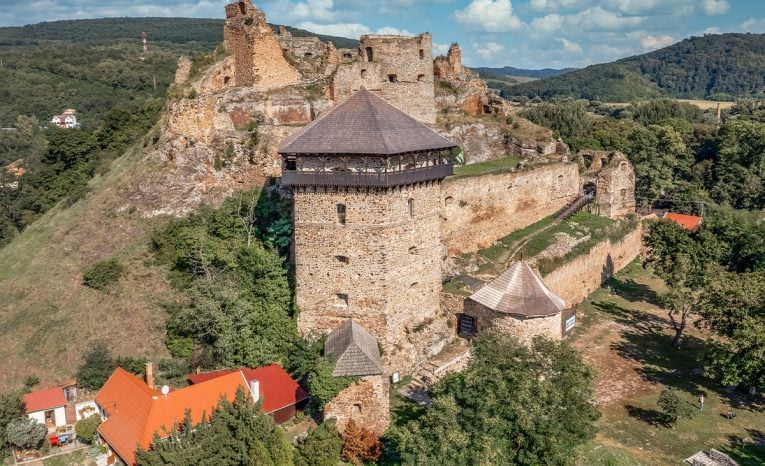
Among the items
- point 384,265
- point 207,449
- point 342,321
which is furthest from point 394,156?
point 207,449

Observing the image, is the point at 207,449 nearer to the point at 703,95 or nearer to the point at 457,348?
the point at 457,348

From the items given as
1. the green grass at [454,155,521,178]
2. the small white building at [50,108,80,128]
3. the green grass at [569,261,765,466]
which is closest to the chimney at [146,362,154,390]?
the green grass at [569,261,765,466]

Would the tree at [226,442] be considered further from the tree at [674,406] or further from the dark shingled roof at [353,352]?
the tree at [674,406]

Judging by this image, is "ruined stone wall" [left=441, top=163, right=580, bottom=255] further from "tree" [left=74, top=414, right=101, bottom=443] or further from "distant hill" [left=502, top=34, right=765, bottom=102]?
"distant hill" [left=502, top=34, right=765, bottom=102]

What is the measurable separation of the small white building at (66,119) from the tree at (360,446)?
7207cm

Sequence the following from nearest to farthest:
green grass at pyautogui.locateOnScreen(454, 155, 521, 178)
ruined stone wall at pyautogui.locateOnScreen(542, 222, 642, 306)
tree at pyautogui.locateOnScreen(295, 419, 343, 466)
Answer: tree at pyautogui.locateOnScreen(295, 419, 343, 466) → ruined stone wall at pyautogui.locateOnScreen(542, 222, 642, 306) → green grass at pyautogui.locateOnScreen(454, 155, 521, 178)

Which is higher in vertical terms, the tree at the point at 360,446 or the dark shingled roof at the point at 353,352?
the dark shingled roof at the point at 353,352

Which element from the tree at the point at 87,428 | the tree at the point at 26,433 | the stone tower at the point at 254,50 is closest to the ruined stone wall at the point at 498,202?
the stone tower at the point at 254,50

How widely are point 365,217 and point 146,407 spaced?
982 centimetres

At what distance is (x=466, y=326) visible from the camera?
2622cm

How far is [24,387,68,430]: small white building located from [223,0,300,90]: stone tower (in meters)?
21.4

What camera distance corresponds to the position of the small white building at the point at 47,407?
21688 mm

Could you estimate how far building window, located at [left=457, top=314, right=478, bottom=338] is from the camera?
26.0 m

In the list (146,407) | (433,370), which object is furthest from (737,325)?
(146,407)
